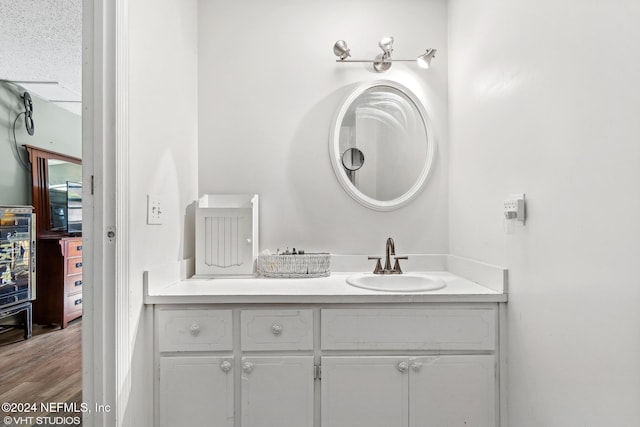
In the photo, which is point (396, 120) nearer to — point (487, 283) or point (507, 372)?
point (487, 283)

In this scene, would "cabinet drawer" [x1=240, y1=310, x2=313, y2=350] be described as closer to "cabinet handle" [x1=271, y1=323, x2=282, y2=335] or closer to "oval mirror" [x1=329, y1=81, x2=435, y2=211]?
"cabinet handle" [x1=271, y1=323, x2=282, y2=335]

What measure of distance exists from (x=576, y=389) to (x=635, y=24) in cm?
92

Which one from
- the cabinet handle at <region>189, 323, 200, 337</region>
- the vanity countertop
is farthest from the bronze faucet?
the cabinet handle at <region>189, 323, 200, 337</region>

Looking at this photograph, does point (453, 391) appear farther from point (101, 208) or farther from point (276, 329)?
point (101, 208)

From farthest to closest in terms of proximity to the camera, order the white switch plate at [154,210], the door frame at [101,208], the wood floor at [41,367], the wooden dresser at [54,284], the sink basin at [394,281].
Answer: the wooden dresser at [54,284] < the wood floor at [41,367] < the sink basin at [394,281] < the white switch plate at [154,210] < the door frame at [101,208]

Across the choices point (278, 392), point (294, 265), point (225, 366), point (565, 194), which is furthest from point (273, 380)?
point (565, 194)

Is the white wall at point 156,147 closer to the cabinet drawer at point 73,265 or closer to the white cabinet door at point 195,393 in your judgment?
the white cabinet door at point 195,393

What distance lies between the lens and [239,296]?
1.33 m

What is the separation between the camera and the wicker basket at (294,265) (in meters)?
1.72

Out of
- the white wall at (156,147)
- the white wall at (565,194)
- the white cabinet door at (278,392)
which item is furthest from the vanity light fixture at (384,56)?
the white cabinet door at (278,392)

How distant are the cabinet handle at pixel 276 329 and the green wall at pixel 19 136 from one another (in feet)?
10.8

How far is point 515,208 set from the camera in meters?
1.21

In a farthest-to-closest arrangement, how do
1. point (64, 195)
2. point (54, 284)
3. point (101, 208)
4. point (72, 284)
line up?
point (64, 195) < point (72, 284) < point (54, 284) < point (101, 208)

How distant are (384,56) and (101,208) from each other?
4.91ft
